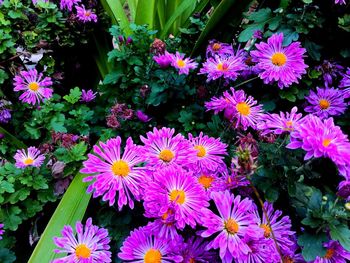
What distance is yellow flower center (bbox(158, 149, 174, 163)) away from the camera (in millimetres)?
833

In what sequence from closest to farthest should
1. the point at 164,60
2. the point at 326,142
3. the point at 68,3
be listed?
the point at 326,142
the point at 164,60
the point at 68,3

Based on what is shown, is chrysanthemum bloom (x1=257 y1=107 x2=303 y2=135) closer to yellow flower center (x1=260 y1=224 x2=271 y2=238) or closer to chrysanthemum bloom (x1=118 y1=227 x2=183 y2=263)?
yellow flower center (x1=260 y1=224 x2=271 y2=238)

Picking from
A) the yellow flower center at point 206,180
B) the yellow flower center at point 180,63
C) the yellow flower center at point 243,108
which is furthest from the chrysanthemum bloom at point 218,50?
the yellow flower center at point 206,180

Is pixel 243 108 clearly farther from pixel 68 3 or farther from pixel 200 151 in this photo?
pixel 68 3

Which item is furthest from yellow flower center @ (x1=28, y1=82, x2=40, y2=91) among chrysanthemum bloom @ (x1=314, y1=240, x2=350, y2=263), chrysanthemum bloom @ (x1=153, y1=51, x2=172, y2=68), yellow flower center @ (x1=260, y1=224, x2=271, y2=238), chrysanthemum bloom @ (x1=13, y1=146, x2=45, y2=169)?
chrysanthemum bloom @ (x1=314, y1=240, x2=350, y2=263)

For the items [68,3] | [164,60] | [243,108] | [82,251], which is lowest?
[82,251]

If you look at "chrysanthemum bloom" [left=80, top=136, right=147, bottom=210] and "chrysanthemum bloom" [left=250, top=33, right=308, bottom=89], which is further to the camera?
"chrysanthemum bloom" [left=250, top=33, right=308, bottom=89]

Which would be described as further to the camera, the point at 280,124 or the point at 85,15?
the point at 85,15

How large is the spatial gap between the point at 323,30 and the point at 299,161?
24.9 inches

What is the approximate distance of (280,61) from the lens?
1118 millimetres

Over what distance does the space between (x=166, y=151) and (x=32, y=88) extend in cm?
66

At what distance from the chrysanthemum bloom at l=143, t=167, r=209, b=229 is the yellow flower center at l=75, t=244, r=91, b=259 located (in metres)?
0.17

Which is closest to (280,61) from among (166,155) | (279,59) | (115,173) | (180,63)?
(279,59)

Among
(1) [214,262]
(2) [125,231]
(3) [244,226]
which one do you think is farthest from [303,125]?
(2) [125,231]
